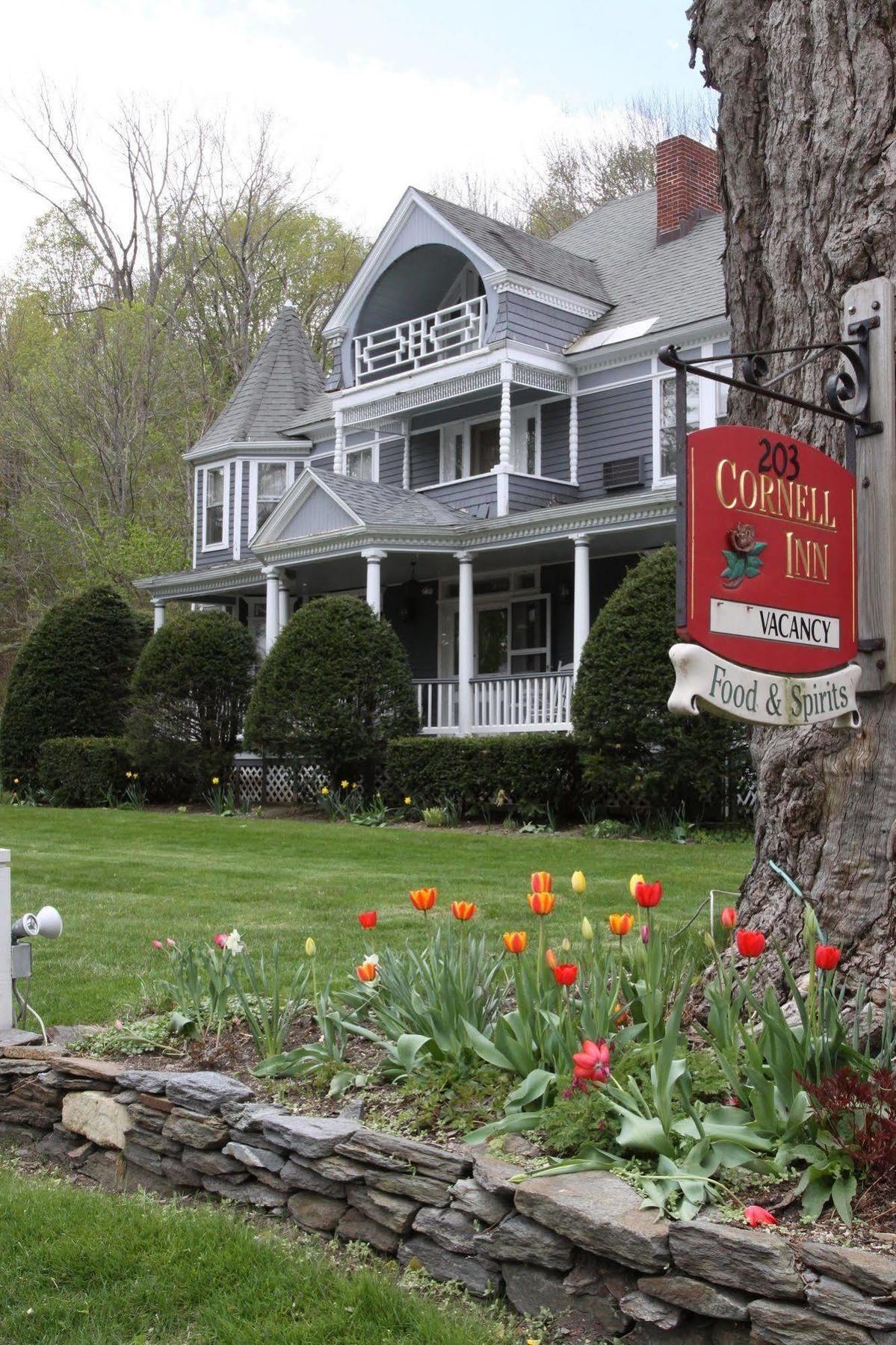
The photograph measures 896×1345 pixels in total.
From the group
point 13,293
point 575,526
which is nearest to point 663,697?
point 575,526

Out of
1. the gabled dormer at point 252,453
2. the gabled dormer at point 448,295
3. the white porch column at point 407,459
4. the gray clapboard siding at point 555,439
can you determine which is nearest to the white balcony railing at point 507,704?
the gray clapboard siding at point 555,439

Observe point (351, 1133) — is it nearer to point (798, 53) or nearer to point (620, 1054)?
point (620, 1054)

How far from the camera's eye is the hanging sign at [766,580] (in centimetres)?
302

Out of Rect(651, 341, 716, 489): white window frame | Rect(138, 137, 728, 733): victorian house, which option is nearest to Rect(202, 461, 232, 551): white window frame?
Rect(138, 137, 728, 733): victorian house

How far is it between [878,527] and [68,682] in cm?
1918

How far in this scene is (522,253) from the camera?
65.3 feet

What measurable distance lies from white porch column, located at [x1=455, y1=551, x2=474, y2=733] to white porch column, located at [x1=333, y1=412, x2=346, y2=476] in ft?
14.4

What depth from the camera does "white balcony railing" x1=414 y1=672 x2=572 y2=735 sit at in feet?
54.5

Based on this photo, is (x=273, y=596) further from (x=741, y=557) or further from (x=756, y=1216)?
(x=756, y=1216)

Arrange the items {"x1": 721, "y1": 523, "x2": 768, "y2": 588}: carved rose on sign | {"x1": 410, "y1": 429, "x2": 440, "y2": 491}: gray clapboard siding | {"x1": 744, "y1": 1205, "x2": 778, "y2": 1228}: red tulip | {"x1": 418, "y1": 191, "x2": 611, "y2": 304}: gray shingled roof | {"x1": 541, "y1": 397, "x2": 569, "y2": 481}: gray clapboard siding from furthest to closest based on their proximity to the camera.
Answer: {"x1": 410, "y1": 429, "x2": 440, "y2": 491}: gray clapboard siding → {"x1": 541, "y1": 397, "x2": 569, "y2": 481}: gray clapboard siding → {"x1": 418, "y1": 191, "x2": 611, "y2": 304}: gray shingled roof → {"x1": 721, "y1": 523, "x2": 768, "y2": 588}: carved rose on sign → {"x1": 744, "y1": 1205, "x2": 778, "y2": 1228}: red tulip

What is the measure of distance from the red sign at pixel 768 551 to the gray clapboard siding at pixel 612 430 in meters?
15.4

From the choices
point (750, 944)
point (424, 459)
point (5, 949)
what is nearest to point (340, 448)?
point (424, 459)

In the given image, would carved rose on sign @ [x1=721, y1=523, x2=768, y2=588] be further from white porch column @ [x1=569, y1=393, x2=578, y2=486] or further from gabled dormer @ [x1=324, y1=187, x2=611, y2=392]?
white porch column @ [x1=569, y1=393, x2=578, y2=486]

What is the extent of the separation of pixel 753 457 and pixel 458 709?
578 inches
